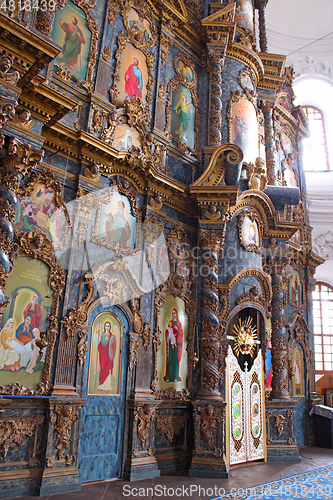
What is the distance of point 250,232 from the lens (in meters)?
12.0

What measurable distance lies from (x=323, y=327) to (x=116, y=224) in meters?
12.6

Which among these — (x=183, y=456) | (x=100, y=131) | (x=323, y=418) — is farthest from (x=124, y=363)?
(x=323, y=418)

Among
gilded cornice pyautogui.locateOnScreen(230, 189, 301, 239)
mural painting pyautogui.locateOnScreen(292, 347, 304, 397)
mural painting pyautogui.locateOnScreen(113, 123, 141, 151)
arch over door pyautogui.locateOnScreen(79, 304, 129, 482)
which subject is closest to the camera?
arch over door pyautogui.locateOnScreen(79, 304, 129, 482)

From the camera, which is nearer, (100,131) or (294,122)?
(100,131)

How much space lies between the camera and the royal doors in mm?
9664

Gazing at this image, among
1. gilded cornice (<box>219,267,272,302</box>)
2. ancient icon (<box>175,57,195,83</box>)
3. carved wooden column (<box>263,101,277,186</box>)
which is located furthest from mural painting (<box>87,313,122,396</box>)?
carved wooden column (<box>263,101,277,186</box>)

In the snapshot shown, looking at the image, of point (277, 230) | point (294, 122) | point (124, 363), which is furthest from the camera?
point (294, 122)

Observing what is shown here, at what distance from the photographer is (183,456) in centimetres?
926

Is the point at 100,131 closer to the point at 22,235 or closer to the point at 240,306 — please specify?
the point at 22,235

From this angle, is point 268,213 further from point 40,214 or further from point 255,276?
point 40,214

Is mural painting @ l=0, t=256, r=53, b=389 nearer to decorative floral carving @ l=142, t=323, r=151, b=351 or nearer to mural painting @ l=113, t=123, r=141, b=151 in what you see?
decorative floral carving @ l=142, t=323, r=151, b=351

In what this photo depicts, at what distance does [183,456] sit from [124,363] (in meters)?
2.66

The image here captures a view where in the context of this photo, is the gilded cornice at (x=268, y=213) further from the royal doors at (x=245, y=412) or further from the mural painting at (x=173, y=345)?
the royal doors at (x=245, y=412)

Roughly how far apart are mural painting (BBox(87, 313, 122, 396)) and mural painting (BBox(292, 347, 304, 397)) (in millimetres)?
7651
